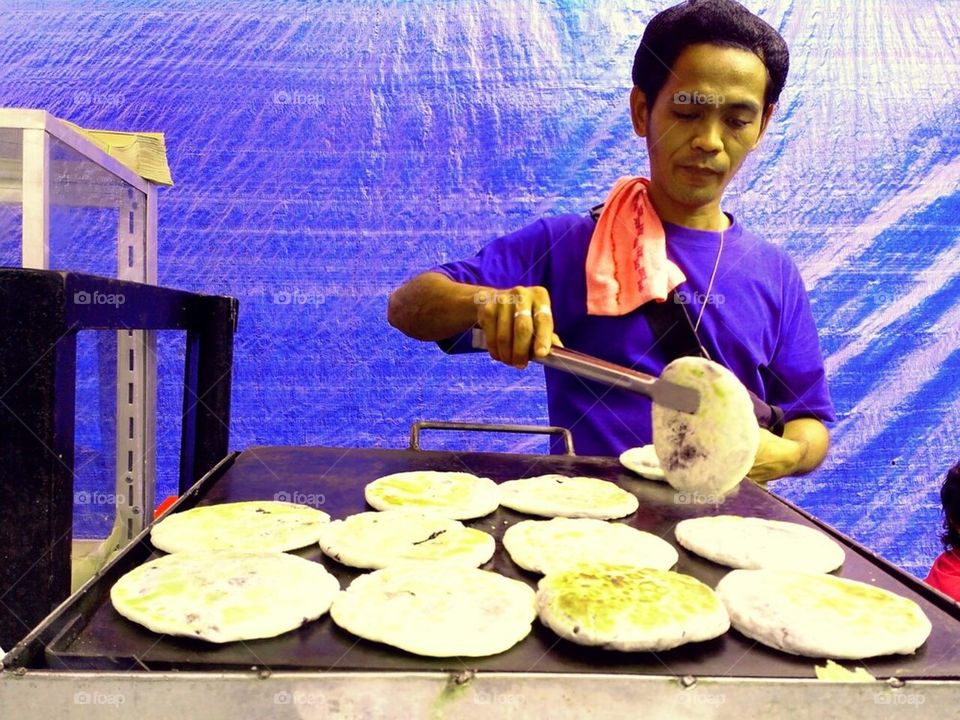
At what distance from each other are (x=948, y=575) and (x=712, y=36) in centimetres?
184

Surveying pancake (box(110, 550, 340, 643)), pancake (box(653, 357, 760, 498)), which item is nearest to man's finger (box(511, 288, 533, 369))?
pancake (box(653, 357, 760, 498))

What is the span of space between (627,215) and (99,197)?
173cm

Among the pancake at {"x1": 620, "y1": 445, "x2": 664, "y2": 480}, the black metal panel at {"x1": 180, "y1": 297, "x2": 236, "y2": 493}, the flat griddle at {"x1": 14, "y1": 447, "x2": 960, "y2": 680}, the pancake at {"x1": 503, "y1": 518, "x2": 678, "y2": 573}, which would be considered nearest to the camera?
the flat griddle at {"x1": 14, "y1": 447, "x2": 960, "y2": 680}

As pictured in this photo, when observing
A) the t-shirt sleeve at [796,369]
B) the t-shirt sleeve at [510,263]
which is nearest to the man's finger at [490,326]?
the t-shirt sleeve at [510,263]

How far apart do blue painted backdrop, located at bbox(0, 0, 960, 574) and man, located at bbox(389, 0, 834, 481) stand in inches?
31.0

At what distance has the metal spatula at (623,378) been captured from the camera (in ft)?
4.13

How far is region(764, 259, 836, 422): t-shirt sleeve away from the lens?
2.34m

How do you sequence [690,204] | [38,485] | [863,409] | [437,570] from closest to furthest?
[38,485] < [437,570] < [690,204] < [863,409]

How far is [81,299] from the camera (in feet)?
3.62

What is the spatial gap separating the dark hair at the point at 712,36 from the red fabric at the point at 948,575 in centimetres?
160

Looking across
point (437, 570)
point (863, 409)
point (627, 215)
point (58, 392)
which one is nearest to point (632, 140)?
point (627, 215)

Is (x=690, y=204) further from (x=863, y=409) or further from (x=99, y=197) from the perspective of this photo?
(x=99, y=197)

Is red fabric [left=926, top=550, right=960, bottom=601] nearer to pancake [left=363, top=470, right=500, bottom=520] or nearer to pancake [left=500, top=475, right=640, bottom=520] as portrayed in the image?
pancake [left=500, top=475, right=640, bottom=520]

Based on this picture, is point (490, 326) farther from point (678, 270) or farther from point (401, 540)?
point (678, 270)
